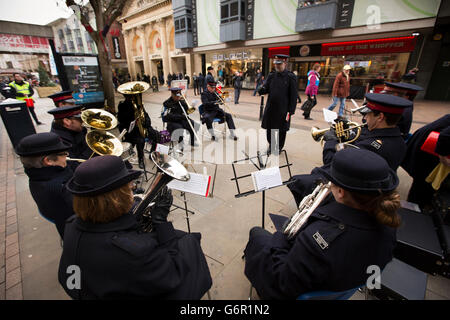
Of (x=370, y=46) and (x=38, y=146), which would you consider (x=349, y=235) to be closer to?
(x=38, y=146)

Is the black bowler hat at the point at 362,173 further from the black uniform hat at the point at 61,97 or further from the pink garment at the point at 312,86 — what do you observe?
the pink garment at the point at 312,86

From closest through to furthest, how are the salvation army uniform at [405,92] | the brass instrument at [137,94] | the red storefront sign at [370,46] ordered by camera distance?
1. the salvation army uniform at [405,92]
2. the brass instrument at [137,94]
3. the red storefront sign at [370,46]

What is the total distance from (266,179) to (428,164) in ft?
8.12

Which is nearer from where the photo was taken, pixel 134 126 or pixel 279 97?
pixel 134 126

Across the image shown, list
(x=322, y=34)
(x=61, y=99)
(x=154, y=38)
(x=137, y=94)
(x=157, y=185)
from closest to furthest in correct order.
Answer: (x=157, y=185) < (x=61, y=99) < (x=137, y=94) < (x=322, y=34) < (x=154, y=38)

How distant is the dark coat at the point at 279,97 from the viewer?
457 cm

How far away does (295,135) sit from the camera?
6.57 meters

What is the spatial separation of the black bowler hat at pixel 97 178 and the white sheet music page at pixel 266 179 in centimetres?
123

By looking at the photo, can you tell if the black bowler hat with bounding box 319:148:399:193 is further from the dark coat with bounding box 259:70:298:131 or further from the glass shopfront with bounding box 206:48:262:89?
the glass shopfront with bounding box 206:48:262:89

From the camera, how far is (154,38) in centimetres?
2712

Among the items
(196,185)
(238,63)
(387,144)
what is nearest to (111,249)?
(196,185)

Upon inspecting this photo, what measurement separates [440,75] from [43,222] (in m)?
18.3

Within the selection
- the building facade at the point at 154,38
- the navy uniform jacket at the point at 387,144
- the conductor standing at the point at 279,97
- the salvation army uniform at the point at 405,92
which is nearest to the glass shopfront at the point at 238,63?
the building facade at the point at 154,38
